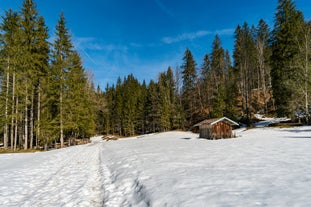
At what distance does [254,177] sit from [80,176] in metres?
6.51

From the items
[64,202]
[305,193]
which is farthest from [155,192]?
[305,193]

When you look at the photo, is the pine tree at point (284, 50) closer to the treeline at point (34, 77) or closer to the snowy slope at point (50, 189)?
the snowy slope at point (50, 189)

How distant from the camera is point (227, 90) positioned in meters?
41.1

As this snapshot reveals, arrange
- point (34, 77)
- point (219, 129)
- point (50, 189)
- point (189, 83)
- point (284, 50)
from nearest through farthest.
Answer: point (50, 189)
point (34, 77)
point (219, 129)
point (284, 50)
point (189, 83)

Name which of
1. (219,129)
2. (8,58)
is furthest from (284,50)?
(8,58)

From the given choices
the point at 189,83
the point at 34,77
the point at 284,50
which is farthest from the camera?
the point at 189,83

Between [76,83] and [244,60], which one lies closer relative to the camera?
[76,83]

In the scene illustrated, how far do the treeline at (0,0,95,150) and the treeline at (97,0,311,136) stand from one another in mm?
24367

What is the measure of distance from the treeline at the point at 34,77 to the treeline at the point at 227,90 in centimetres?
2437

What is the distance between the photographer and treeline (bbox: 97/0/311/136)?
25734 mm

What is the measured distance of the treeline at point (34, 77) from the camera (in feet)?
62.4

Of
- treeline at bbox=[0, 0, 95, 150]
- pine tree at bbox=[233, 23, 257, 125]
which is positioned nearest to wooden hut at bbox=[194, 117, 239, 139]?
pine tree at bbox=[233, 23, 257, 125]

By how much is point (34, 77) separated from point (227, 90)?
122 feet

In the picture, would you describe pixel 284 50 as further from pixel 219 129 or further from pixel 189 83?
pixel 189 83
